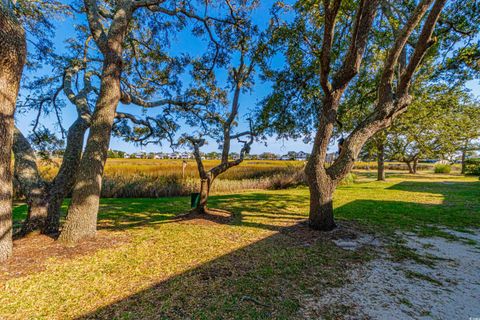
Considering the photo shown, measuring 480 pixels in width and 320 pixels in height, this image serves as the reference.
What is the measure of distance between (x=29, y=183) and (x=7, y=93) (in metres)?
1.72

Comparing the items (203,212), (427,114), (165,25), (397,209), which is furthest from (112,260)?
(427,114)

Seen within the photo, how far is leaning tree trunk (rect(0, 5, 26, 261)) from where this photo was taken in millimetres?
2617

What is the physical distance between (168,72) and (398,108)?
255 inches

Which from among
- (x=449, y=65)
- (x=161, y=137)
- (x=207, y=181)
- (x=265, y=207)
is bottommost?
(x=265, y=207)

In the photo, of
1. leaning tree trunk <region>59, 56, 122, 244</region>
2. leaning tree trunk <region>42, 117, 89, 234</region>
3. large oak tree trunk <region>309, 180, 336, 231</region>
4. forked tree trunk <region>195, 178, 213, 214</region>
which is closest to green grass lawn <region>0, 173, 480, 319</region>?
large oak tree trunk <region>309, 180, 336, 231</region>

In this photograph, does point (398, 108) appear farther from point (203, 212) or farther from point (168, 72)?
point (168, 72)

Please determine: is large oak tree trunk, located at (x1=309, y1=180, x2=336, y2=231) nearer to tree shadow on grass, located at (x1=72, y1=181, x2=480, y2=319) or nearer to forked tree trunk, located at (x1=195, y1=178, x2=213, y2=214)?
tree shadow on grass, located at (x1=72, y1=181, x2=480, y2=319)

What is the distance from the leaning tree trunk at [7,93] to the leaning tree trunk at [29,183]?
794mm

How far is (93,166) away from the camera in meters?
3.63

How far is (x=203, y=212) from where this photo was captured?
5934 millimetres

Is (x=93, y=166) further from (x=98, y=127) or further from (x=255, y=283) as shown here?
(x=255, y=283)

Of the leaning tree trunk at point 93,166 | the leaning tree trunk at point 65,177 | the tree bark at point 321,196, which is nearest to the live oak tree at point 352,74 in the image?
the tree bark at point 321,196

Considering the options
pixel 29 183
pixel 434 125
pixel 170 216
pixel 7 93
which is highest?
pixel 434 125

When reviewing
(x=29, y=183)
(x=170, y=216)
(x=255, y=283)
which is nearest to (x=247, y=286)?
(x=255, y=283)
